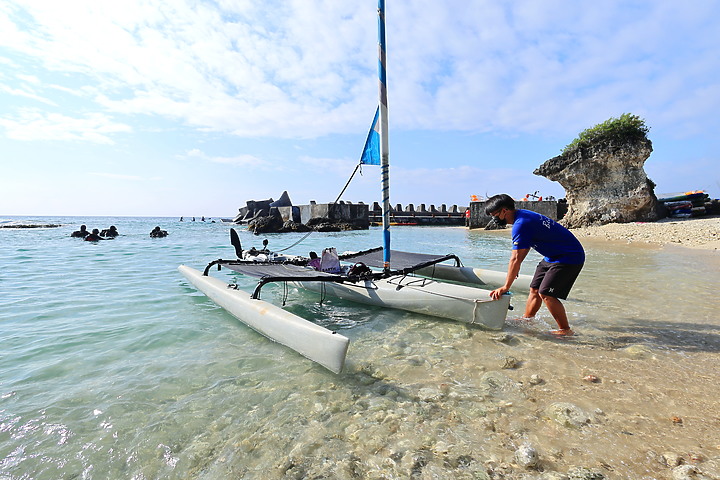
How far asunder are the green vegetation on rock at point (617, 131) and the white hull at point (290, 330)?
80.6ft

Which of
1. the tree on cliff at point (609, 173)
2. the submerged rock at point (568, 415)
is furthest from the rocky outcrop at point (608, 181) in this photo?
the submerged rock at point (568, 415)

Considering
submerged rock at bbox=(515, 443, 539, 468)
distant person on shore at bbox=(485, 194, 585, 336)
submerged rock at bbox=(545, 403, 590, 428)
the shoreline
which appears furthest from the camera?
the shoreline

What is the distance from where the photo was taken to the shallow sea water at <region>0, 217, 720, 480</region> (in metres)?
2.27

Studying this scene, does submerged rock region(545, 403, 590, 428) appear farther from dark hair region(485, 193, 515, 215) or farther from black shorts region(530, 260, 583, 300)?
dark hair region(485, 193, 515, 215)

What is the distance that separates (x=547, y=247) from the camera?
4.23 meters

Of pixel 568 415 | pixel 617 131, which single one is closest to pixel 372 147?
pixel 568 415

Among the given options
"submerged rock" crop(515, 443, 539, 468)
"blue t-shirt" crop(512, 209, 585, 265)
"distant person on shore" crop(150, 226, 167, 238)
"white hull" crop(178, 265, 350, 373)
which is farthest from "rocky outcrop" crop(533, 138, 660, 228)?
"distant person on shore" crop(150, 226, 167, 238)

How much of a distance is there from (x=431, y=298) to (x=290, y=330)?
222 cm

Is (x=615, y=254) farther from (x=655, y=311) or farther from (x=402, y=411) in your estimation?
(x=402, y=411)

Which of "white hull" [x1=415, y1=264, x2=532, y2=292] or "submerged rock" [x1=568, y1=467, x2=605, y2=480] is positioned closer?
"submerged rock" [x1=568, y1=467, x2=605, y2=480]

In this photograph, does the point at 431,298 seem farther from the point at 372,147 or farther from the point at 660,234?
the point at 660,234

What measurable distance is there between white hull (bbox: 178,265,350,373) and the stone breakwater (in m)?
16.3

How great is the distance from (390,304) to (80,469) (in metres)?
4.11

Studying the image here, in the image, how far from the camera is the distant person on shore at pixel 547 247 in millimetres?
3994
